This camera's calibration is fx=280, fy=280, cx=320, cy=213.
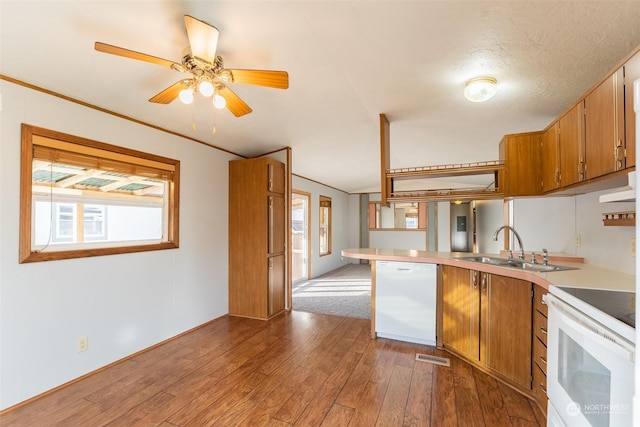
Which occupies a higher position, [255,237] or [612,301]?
[255,237]

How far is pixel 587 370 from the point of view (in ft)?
3.81

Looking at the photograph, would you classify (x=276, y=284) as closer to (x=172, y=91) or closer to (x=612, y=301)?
(x=172, y=91)

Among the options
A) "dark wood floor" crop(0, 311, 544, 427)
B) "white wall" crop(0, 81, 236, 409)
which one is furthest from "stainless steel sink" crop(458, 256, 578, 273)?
"white wall" crop(0, 81, 236, 409)

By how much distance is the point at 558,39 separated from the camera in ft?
5.38

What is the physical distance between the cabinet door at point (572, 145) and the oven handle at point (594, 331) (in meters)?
0.98

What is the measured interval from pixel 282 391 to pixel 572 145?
108 inches

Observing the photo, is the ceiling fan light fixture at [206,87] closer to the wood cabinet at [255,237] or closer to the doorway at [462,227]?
the wood cabinet at [255,237]

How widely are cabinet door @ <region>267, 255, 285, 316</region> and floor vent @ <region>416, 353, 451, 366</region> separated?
192 cm

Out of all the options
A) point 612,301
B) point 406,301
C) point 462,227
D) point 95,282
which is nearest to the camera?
point 612,301

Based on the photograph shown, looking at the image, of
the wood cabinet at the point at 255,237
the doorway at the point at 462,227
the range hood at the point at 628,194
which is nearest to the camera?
the range hood at the point at 628,194

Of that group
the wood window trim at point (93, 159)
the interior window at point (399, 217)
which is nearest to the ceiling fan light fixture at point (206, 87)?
the wood window trim at point (93, 159)

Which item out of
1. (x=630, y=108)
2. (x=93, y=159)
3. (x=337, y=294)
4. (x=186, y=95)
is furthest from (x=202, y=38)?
(x=337, y=294)

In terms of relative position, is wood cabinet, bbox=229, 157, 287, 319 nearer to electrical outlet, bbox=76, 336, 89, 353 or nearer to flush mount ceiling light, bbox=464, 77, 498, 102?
electrical outlet, bbox=76, 336, 89, 353

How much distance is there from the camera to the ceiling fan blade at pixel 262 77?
1657mm
